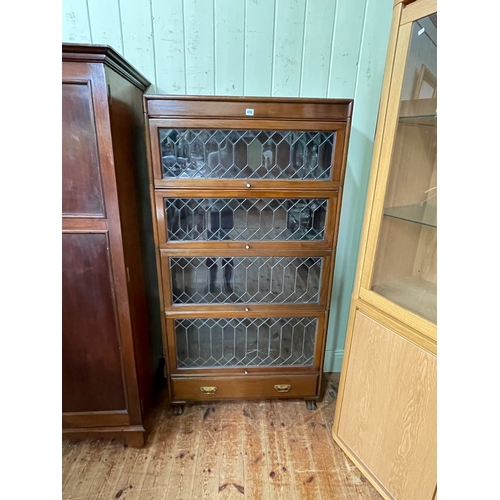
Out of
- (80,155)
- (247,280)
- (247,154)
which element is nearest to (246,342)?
(247,280)

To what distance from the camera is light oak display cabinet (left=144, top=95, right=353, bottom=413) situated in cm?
121

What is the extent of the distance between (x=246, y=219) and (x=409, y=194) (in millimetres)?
673

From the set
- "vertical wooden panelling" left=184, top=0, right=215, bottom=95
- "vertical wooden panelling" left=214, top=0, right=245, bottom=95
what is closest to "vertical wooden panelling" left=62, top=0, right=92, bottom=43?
"vertical wooden panelling" left=184, top=0, right=215, bottom=95

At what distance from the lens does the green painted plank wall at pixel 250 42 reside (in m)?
1.35

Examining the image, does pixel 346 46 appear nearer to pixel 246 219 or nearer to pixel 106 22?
pixel 246 219

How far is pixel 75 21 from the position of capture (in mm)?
1350

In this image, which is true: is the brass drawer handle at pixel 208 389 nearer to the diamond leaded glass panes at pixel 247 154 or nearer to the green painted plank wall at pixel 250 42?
the diamond leaded glass panes at pixel 247 154

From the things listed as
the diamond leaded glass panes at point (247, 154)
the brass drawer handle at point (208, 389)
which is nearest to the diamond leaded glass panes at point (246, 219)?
the diamond leaded glass panes at point (247, 154)

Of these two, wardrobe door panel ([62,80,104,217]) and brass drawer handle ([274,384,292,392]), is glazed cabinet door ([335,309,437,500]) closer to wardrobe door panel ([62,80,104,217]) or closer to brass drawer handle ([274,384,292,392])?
brass drawer handle ([274,384,292,392])

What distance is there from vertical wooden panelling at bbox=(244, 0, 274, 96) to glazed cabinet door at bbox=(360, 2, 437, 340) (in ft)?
2.08

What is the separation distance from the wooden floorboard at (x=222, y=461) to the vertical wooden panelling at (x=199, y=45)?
169 cm

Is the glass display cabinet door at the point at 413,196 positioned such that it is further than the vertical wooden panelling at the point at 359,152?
No
